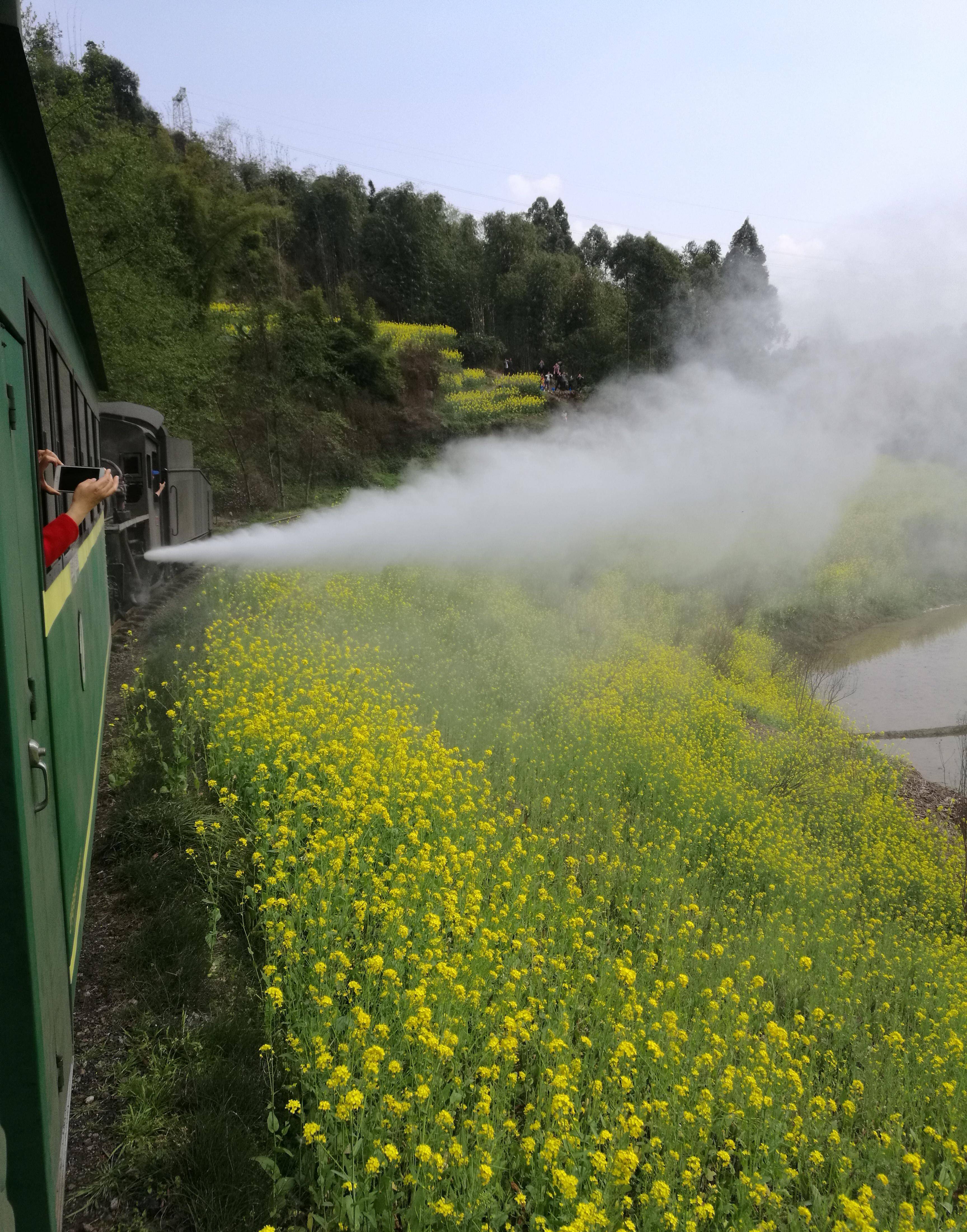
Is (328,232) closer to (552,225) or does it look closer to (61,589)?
(552,225)

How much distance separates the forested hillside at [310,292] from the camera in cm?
1455

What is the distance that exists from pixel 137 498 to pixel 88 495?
8985 millimetres

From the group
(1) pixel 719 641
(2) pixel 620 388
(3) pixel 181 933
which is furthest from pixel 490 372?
(3) pixel 181 933

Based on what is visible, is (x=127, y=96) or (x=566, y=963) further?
(x=127, y=96)

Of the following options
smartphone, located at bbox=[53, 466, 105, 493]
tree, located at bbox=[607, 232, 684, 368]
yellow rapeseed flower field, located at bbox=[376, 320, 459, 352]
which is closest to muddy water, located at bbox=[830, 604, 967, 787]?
smartphone, located at bbox=[53, 466, 105, 493]

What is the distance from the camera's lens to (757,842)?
7750mm

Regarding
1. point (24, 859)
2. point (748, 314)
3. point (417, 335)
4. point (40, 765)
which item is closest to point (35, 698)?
point (40, 765)

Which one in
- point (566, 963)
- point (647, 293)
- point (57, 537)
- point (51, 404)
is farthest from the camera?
point (647, 293)

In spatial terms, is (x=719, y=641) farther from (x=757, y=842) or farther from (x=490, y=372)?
(x=490, y=372)

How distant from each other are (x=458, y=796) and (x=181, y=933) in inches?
94.6

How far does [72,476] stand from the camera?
2.94 meters

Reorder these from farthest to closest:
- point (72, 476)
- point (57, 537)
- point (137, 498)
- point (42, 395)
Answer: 1. point (137, 498)
2. point (72, 476)
3. point (42, 395)
4. point (57, 537)

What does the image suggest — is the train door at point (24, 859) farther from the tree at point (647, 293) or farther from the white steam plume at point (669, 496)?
the tree at point (647, 293)

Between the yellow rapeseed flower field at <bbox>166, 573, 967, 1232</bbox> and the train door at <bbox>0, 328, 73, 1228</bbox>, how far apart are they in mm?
1123
